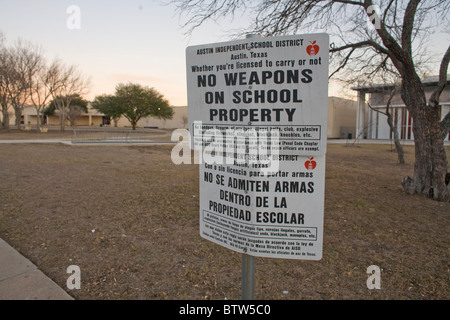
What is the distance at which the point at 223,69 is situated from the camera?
193cm

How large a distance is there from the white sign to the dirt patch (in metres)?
1.42

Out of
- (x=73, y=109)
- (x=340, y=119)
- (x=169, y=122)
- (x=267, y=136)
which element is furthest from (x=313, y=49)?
(x=169, y=122)

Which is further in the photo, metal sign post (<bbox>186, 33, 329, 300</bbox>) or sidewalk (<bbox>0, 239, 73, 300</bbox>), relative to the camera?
sidewalk (<bbox>0, 239, 73, 300</bbox>)

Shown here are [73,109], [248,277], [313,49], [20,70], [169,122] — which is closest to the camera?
[313,49]

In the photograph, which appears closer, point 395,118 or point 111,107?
point 395,118

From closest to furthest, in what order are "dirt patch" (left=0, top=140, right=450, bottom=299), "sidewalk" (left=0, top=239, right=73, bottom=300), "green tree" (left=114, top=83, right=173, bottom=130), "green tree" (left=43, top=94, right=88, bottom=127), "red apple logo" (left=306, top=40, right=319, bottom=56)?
"red apple logo" (left=306, top=40, right=319, bottom=56), "sidewalk" (left=0, top=239, right=73, bottom=300), "dirt patch" (left=0, top=140, right=450, bottom=299), "green tree" (left=114, top=83, right=173, bottom=130), "green tree" (left=43, top=94, right=88, bottom=127)

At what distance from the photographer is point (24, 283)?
123 inches

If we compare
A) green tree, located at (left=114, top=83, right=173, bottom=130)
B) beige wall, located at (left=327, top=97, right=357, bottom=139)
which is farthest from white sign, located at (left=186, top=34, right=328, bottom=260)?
green tree, located at (left=114, top=83, right=173, bottom=130)

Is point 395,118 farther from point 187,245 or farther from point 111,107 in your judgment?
point 111,107

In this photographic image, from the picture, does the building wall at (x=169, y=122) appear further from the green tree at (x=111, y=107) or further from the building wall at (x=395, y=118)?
the building wall at (x=395, y=118)

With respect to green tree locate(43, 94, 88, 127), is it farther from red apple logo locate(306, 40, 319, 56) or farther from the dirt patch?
→ red apple logo locate(306, 40, 319, 56)

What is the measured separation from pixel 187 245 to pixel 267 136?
2.82 m

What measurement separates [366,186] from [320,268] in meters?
5.59

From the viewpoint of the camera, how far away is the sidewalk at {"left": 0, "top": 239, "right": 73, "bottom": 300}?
2.91 metres
